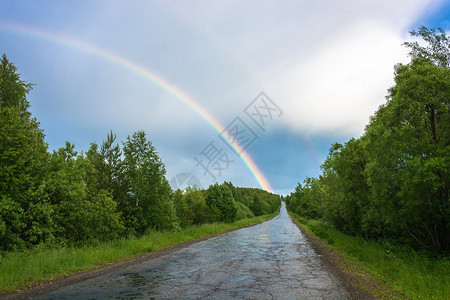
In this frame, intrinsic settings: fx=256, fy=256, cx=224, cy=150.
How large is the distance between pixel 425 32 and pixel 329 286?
12.8 m

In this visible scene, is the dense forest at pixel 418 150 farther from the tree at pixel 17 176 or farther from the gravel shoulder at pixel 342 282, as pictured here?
the tree at pixel 17 176

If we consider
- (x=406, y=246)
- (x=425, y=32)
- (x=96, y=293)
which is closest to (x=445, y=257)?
(x=406, y=246)

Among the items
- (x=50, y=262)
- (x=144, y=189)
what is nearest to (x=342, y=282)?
(x=50, y=262)

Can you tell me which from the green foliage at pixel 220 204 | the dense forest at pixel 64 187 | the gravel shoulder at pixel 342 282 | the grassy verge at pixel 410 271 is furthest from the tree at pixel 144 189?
the green foliage at pixel 220 204

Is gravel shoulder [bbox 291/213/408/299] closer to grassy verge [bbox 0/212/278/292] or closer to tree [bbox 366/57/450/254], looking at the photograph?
tree [bbox 366/57/450/254]

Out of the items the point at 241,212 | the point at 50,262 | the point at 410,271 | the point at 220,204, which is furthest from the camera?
the point at 241,212

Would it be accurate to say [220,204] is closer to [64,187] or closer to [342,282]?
[64,187]

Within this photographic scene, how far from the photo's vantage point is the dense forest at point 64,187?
12.6 meters

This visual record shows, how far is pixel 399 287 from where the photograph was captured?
7531 millimetres

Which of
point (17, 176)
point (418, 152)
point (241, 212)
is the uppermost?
point (17, 176)

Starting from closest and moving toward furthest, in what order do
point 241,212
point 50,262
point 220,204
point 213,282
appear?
point 213,282
point 50,262
point 220,204
point 241,212

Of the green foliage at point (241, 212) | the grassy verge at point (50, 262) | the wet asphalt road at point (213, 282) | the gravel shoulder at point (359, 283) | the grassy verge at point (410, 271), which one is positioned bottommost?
the grassy verge at point (410, 271)

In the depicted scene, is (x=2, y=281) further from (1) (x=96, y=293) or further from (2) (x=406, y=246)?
(2) (x=406, y=246)

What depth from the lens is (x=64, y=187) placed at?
1448cm
